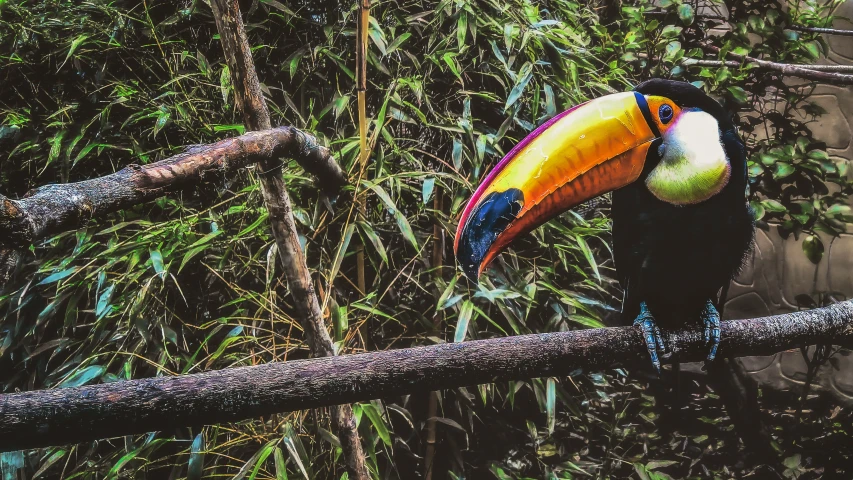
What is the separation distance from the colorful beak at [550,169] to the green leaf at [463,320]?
242mm

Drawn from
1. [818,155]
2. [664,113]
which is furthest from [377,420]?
[818,155]

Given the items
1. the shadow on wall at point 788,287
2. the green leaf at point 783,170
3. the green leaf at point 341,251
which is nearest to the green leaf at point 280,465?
the green leaf at point 341,251

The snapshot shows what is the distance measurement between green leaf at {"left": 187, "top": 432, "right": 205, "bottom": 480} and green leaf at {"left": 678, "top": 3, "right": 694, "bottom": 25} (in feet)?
4.33

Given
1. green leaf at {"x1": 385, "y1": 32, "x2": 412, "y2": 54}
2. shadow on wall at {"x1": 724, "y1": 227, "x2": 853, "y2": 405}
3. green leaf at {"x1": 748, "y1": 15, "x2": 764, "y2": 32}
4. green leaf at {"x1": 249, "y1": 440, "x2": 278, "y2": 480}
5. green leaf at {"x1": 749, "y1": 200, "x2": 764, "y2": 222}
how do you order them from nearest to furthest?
green leaf at {"x1": 249, "y1": 440, "x2": 278, "y2": 480} < green leaf at {"x1": 385, "y1": 32, "x2": 412, "y2": 54} < green leaf at {"x1": 749, "y1": 200, "x2": 764, "y2": 222} < green leaf at {"x1": 748, "y1": 15, "x2": 764, "y2": 32} < shadow on wall at {"x1": 724, "y1": 227, "x2": 853, "y2": 405}

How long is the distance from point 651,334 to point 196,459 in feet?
2.31

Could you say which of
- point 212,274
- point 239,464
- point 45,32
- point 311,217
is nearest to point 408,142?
point 311,217

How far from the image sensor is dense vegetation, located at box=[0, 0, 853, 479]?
3.63 ft

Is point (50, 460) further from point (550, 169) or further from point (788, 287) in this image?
point (788, 287)

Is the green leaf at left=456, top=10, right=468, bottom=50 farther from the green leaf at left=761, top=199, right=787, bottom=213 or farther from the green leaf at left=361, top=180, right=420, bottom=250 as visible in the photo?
the green leaf at left=761, top=199, right=787, bottom=213

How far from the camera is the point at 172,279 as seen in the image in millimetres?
1152

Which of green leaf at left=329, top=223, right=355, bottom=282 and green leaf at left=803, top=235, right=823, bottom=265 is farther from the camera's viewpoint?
green leaf at left=803, top=235, right=823, bottom=265


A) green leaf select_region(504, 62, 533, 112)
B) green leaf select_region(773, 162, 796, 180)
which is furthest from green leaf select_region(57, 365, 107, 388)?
green leaf select_region(773, 162, 796, 180)

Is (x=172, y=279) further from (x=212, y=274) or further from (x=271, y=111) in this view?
(x=271, y=111)

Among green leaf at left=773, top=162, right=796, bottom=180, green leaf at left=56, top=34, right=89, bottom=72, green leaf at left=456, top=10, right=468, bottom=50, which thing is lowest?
green leaf at left=773, top=162, right=796, bottom=180
